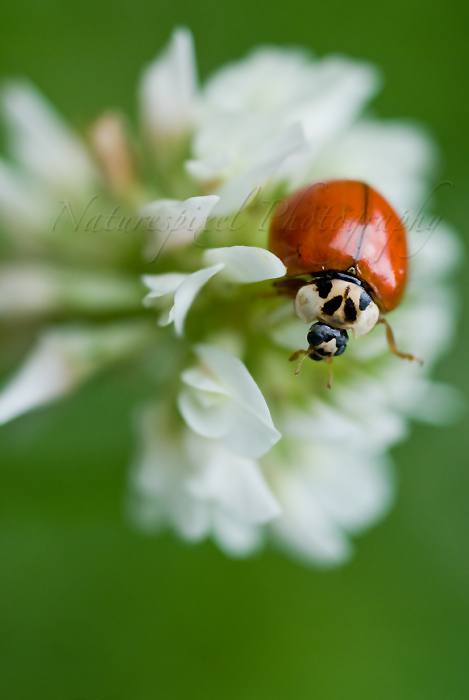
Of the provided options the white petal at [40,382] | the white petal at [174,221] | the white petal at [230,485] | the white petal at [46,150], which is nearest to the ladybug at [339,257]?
the white petal at [174,221]

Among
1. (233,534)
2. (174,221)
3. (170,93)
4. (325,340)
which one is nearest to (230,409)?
(325,340)

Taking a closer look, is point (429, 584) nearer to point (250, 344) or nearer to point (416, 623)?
point (416, 623)

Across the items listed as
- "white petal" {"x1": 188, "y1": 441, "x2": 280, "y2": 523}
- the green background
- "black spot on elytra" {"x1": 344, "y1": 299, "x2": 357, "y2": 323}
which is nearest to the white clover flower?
"white petal" {"x1": 188, "y1": 441, "x2": 280, "y2": 523}

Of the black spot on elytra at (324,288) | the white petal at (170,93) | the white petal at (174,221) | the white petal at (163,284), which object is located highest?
the white petal at (170,93)

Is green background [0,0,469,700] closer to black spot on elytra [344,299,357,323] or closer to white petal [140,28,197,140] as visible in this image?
white petal [140,28,197,140]

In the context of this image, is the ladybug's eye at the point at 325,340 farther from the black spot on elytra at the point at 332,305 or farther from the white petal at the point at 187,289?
the white petal at the point at 187,289

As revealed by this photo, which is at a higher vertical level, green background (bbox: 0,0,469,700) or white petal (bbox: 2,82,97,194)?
white petal (bbox: 2,82,97,194)

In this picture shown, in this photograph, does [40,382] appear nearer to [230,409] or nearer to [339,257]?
[230,409]
